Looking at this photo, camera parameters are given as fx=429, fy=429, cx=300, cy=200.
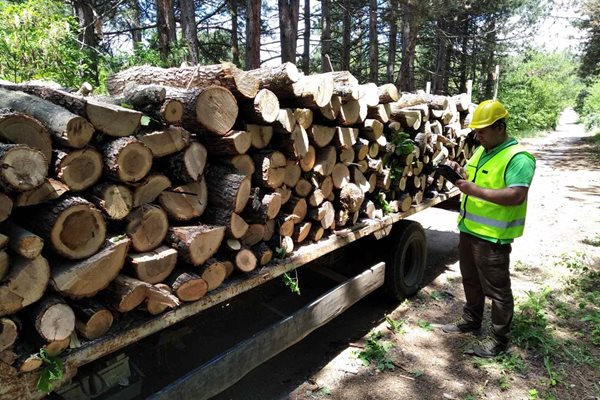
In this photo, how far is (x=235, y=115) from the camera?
2559mm

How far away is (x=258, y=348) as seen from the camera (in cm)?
285

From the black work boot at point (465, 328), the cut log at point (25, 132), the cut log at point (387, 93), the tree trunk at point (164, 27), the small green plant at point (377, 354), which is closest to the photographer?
the cut log at point (25, 132)

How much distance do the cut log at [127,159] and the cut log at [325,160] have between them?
151cm

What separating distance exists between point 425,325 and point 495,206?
1.53 meters

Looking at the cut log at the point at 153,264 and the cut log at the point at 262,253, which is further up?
the cut log at the point at 153,264

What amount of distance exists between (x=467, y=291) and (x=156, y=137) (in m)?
3.31

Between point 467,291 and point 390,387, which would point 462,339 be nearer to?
point 467,291

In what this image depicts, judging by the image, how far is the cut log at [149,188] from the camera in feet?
7.03

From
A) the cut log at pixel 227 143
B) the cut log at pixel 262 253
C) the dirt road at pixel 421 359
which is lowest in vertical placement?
the dirt road at pixel 421 359

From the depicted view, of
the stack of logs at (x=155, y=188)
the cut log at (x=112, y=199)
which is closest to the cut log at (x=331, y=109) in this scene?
the stack of logs at (x=155, y=188)

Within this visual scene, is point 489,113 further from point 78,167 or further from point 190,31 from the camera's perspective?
point 190,31

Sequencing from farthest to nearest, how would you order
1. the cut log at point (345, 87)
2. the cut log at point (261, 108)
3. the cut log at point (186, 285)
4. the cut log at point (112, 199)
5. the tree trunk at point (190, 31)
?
the tree trunk at point (190, 31)
the cut log at point (345, 87)
the cut log at point (261, 108)
the cut log at point (186, 285)
the cut log at point (112, 199)

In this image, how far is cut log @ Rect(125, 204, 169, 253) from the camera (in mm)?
2118

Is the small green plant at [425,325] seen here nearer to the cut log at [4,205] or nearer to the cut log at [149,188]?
the cut log at [149,188]
